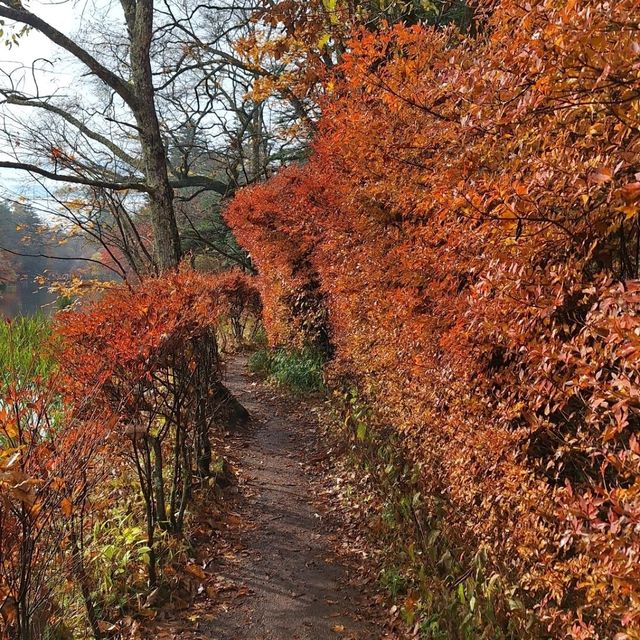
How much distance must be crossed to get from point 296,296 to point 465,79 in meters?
7.73

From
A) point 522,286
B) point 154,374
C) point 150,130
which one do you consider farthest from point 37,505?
point 150,130

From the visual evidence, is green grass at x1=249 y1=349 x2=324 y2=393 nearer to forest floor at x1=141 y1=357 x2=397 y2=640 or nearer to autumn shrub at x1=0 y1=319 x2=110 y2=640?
forest floor at x1=141 y1=357 x2=397 y2=640

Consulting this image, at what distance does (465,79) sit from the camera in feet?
7.29

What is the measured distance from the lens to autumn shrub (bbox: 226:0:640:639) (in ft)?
5.74

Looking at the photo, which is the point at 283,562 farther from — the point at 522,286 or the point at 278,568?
the point at 522,286

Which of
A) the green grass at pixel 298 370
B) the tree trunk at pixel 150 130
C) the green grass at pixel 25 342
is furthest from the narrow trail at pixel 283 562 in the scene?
the tree trunk at pixel 150 130

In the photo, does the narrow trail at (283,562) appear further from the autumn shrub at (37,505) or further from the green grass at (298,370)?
the green grass at (298,370)

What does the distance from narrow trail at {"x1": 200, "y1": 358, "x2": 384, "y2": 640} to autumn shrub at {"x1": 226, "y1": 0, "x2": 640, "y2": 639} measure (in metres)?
0.96

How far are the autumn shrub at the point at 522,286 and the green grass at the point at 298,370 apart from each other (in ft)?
14.3

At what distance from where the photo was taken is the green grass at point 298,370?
9.33 metres

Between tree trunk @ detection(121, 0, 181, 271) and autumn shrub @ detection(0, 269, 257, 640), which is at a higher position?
tree trunk @ detection(121, 0, 181, 271)

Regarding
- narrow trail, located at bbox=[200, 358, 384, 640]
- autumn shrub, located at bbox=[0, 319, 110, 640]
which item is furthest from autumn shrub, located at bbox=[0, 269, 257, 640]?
narrow trail, located at bbox=[200, 358, 384, 640]

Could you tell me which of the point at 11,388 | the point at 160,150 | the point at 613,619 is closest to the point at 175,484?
the point at 11,388

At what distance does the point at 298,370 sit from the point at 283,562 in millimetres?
5387
